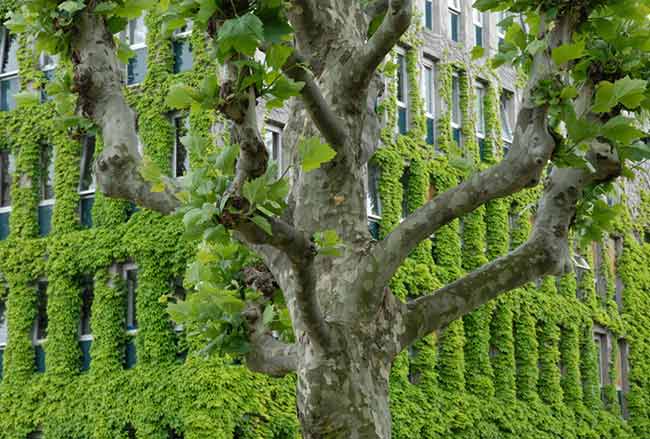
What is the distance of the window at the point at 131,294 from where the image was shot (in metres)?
28.4

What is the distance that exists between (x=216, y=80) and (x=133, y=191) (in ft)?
7.01

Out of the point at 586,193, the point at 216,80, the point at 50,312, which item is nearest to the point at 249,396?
the point at 50,312

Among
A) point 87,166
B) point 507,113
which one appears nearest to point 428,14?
point 507,113

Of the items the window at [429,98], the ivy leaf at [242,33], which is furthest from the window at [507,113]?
the ivy leaf at [242,33]

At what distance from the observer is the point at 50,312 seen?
28.9 meters

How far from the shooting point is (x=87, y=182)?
1171 inches

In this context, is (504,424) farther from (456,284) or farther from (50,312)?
(456,284)

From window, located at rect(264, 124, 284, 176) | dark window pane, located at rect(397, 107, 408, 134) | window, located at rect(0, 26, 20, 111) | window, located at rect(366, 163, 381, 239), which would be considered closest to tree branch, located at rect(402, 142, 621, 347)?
window, located at rect(264, 124, 284, 176)

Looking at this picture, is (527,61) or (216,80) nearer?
(216,80)

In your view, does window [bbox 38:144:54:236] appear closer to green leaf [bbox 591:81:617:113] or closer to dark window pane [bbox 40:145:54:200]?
dark window pane [bbox 40:145:54:200]

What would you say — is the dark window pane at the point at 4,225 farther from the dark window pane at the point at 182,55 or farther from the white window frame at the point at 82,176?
the dark window pane at the point at 182,55

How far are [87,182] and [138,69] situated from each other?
8.34 ft

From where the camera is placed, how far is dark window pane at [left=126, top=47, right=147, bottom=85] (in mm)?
29427

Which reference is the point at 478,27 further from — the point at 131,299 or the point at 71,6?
the point at 71,6
